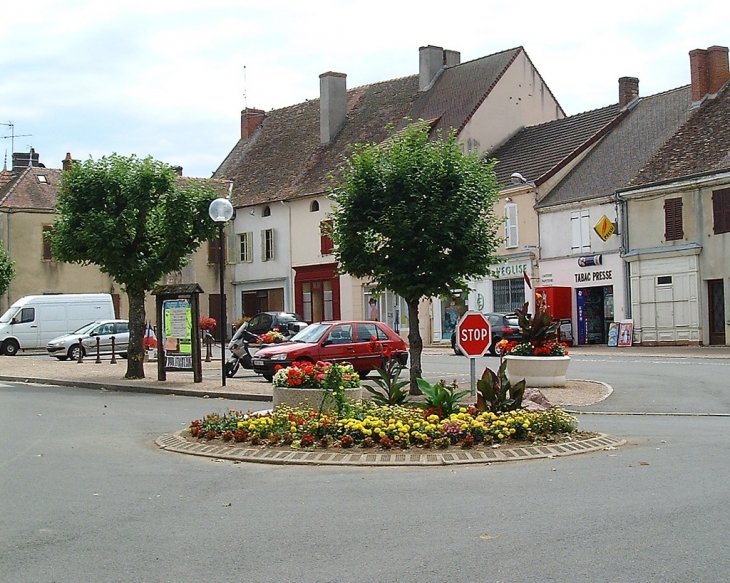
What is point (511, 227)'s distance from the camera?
4275 cm

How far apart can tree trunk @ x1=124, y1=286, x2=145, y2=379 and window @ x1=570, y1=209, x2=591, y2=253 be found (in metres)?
20.2

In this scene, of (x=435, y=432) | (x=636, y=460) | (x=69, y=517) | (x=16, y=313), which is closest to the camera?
(x=69, y=517)

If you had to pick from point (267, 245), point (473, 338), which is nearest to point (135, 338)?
point (473, 338)

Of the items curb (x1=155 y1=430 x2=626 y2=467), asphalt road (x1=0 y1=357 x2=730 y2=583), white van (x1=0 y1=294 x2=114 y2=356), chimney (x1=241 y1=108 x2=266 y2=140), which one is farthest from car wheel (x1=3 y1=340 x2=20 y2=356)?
curb (x1=155 y1=430 x2=626 y2=467)

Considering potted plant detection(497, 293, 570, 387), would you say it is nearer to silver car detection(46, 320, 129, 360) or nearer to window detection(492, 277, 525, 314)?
silver car detection(46, 320, 129, 360)

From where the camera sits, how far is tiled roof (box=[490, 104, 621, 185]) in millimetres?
42375

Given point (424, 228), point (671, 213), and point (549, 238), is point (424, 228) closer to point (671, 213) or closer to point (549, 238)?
point (671, 213)

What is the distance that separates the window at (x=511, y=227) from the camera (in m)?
42.7

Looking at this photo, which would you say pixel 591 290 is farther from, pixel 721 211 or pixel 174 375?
pixel 174 375

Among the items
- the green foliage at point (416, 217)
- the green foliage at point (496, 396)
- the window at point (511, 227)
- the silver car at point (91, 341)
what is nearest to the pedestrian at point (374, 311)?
the window at point (511, 227)

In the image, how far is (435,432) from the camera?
11.6m

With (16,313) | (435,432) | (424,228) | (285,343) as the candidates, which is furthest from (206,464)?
(16,313)

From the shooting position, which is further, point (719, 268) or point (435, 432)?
point (719, 268)

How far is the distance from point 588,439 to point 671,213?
25.6m
